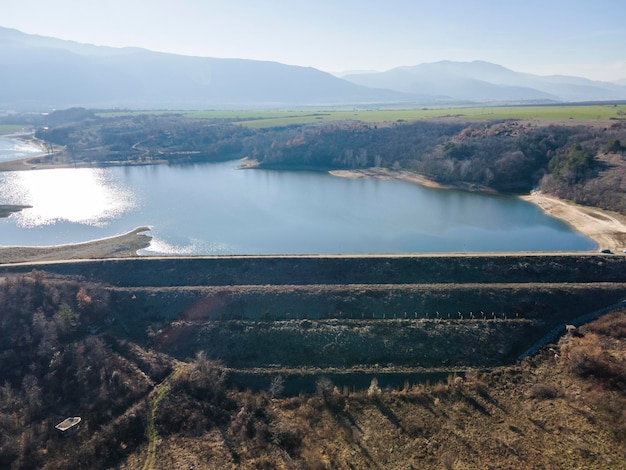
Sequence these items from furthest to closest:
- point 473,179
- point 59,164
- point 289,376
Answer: point 59,164 < point 473,179 < point 289,376

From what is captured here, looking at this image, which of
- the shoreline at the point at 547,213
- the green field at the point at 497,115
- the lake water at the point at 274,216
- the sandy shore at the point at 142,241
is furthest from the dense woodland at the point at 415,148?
the green field at the point at 497,115

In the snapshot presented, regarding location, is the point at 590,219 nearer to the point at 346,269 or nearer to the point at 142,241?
the point at 346,269

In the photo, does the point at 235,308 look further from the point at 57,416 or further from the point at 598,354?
the point at 598,354

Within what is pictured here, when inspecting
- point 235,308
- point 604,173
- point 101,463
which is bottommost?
point 101,463

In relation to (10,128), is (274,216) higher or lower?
lower

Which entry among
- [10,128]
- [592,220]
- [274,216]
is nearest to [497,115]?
[592,220]

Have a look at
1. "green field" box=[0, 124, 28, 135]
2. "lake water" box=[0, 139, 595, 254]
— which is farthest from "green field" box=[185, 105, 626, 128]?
"green field" box=[0, 124, 28, 135]

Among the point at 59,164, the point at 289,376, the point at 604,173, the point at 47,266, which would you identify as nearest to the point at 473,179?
the point at 604,173
